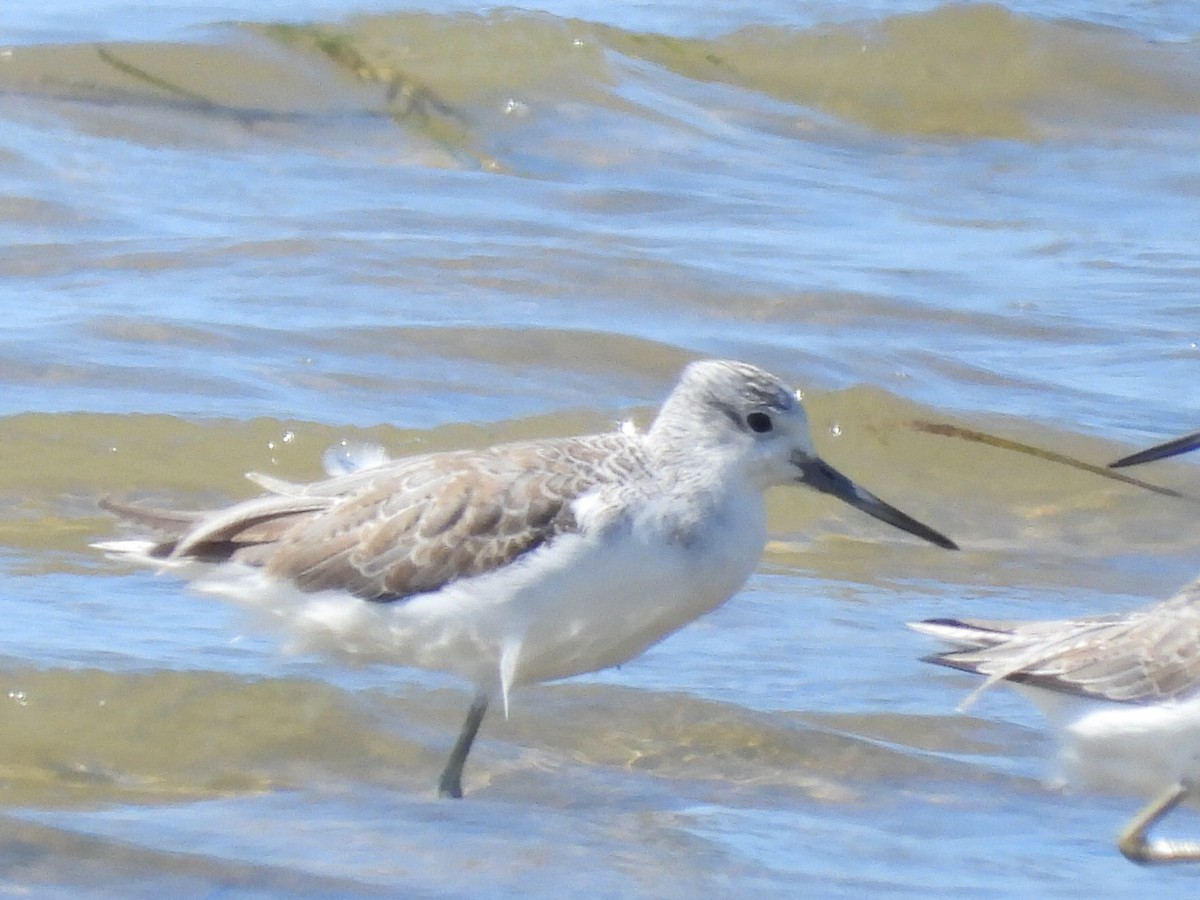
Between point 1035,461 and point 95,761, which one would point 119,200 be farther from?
point 95,761

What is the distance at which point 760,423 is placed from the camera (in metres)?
6.95

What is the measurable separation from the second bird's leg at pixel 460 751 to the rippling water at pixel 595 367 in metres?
0.14

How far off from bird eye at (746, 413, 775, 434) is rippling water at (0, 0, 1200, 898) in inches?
38.1

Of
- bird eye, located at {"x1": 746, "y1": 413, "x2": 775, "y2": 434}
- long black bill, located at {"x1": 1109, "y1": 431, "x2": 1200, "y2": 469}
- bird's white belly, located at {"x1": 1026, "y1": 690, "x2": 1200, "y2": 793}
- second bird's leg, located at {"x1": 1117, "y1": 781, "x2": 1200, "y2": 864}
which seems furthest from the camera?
long black bill, located at {"x1": 1109, "y1": 431, "x2": 1200, "y2": 469}

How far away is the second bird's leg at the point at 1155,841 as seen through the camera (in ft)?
20.5

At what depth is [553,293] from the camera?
458 inches

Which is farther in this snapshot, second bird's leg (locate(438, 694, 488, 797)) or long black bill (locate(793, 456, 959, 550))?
long black bill (locate(793, 456, 959, 550))

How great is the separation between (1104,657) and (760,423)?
1.27m

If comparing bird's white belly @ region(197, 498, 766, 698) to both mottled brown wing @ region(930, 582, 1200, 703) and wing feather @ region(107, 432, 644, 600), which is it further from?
mottled brown wing @ region(930, 582, 1200, 703)

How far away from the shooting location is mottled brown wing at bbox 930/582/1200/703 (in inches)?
258

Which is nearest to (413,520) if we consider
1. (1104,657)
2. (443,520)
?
(443,520)

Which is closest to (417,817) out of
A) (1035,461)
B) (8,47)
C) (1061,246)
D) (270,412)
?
(270,412)

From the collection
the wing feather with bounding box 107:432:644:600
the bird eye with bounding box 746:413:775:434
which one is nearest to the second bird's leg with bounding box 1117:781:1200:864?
the bird eye with bounding box 746:413:775:434

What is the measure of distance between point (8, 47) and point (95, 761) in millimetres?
9031
